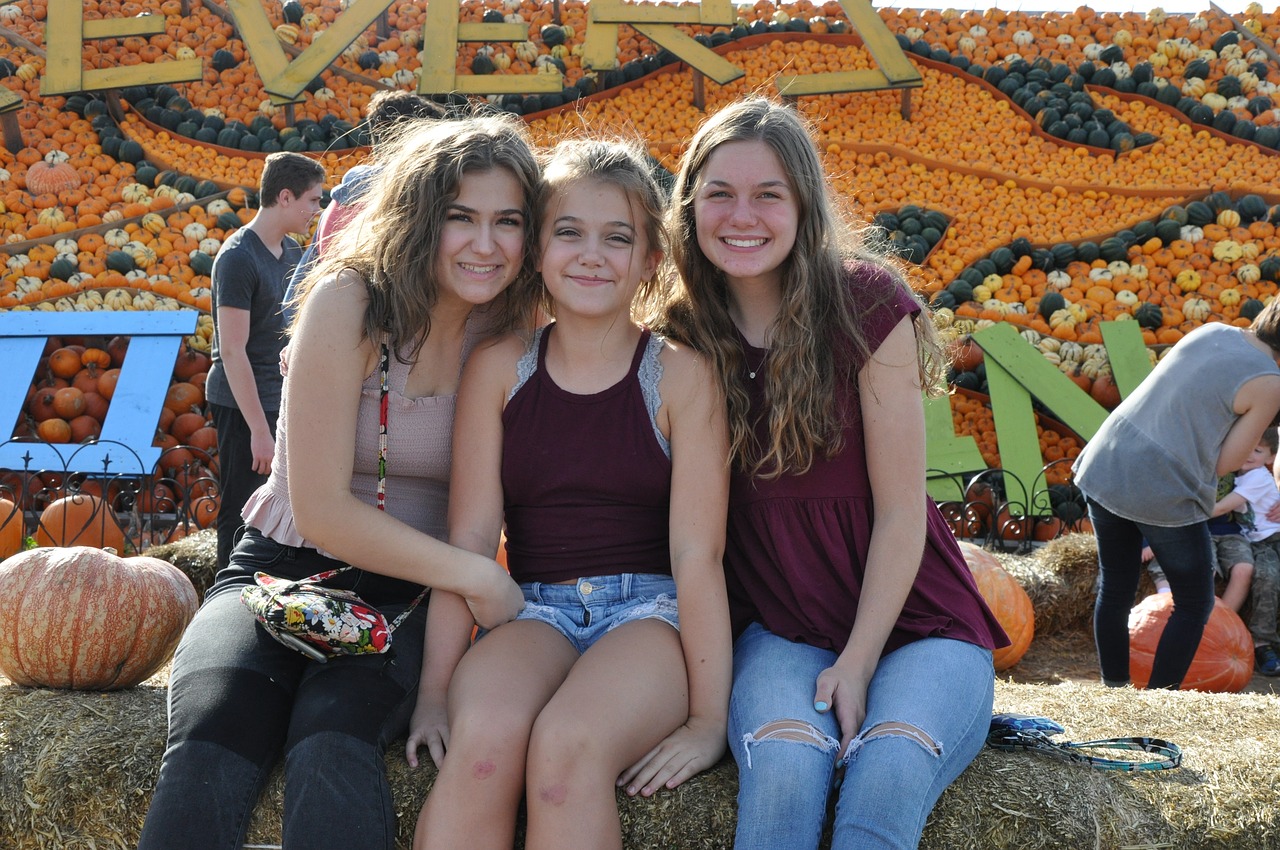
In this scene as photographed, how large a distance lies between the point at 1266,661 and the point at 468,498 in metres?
4.50

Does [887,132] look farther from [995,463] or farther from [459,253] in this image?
[459,253]

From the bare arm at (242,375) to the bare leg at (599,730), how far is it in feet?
8.46

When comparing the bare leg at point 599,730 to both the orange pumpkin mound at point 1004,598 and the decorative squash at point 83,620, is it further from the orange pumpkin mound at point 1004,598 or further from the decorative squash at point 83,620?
the orange pumpkin mound at point 1004,598

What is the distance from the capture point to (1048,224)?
7.76m

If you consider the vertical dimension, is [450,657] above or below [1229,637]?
above

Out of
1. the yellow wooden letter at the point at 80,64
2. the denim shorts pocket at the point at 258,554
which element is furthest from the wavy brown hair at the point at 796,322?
the yellow wooden letter at the point at 80,64

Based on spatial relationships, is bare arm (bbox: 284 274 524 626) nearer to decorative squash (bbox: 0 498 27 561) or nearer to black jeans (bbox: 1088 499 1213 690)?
black jeans (bbox: 1088 499 1213 690)

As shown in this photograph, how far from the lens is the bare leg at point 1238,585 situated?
→ 16.6ft

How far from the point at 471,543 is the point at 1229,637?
384 centimetres

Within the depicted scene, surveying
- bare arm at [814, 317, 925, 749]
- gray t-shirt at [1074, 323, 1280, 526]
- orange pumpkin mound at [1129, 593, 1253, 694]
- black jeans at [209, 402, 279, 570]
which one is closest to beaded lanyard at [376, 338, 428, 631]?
bare arm at [814, 317, 925, 749]

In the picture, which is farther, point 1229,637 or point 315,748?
point 1229,637

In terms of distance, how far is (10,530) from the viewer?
573 centimetres

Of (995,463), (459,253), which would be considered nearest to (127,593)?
(459,253)

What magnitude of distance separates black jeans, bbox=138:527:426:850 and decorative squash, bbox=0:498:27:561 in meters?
4.39
